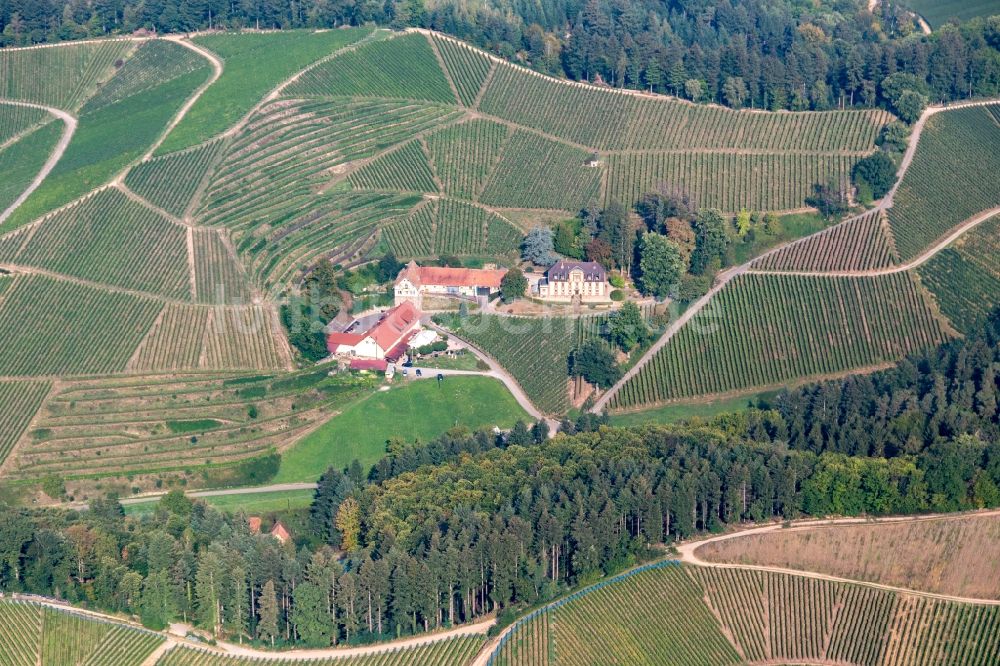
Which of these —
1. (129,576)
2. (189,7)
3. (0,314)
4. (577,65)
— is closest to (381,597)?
(129,576)

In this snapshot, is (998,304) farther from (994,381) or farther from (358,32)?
(358,32)

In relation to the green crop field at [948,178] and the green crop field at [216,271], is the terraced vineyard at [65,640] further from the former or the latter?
the green crop field at [948,178]

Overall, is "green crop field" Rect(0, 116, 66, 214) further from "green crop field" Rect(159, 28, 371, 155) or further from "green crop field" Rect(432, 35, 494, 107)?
"green crop field" Rect(432, 35, 494, 107)

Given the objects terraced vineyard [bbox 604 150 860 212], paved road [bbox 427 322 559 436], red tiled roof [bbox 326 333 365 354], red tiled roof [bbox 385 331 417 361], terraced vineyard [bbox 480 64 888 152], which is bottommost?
paved road [bbox 427 322 559 436]

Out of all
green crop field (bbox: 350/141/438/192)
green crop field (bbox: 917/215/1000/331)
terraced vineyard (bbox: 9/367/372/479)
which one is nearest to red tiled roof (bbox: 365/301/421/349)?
terraced vineyard (bbox: 9/367/372/479)

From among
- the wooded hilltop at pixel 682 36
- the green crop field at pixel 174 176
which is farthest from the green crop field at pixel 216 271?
the wooded hilltop at pixel 682 36

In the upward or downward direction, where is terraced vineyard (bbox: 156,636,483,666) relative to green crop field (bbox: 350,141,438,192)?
downward
